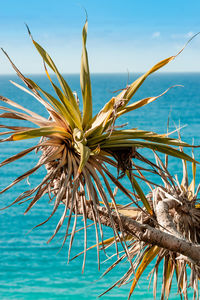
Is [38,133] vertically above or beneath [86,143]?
above

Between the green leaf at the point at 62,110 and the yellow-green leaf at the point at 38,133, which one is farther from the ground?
the green leaf at the point at 62,110

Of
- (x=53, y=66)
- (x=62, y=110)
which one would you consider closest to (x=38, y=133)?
(x=62, y=110)

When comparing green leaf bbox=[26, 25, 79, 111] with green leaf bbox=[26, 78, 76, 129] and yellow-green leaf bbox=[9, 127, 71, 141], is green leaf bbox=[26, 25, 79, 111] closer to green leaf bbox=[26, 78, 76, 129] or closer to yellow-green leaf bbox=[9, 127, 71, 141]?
green leaf bbox=[26, 78, 76, 129]

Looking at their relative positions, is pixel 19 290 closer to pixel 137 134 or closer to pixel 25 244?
pixel 25 244

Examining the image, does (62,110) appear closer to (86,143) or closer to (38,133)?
(86,143)

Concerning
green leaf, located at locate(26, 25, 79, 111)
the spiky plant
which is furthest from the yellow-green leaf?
green leaf, located at locate(26, 25, 79, 111)

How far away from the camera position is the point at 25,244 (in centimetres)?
1539

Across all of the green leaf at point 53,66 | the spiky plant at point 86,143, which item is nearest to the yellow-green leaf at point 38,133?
the spiky plant at point 86,143

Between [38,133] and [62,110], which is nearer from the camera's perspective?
[38,133]

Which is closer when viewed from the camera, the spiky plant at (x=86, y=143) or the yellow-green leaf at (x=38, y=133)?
the yellow-green leaf at (x=38, y=133)

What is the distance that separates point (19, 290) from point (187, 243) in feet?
30.7

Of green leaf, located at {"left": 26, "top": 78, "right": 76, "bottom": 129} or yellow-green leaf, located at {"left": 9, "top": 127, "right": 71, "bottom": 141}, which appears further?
green leaf, located at {"left": 26, "top": 78, "right": 76, "bottom": 129}

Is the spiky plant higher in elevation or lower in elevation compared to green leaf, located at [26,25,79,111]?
lower

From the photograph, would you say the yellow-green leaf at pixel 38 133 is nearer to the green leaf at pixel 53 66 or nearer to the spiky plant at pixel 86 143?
the spiky plant at pixel 86 143
